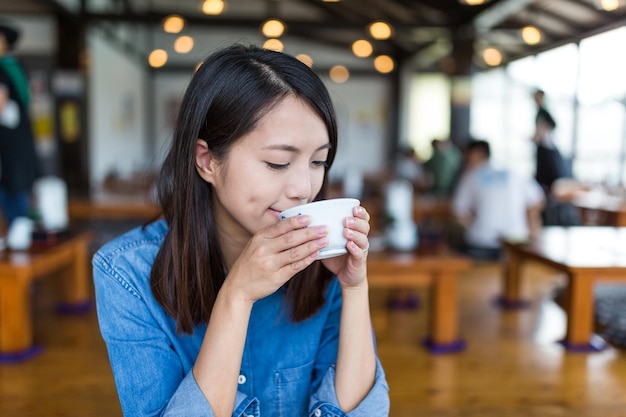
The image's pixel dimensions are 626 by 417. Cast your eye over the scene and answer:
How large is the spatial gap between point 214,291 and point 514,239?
8.76 ft

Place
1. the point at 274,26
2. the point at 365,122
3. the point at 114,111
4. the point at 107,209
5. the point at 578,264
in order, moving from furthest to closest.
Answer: the point at 365,122
the point at 114,111
the point at 274,26
the point at 107,209
the point at 578,264

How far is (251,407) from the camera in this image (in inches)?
40.1

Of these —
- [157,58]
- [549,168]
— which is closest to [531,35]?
[549,168]

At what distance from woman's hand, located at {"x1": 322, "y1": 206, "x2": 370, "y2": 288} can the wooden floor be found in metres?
1.22

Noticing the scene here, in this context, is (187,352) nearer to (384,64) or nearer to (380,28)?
(380,28)

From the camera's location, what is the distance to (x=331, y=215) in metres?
0.84

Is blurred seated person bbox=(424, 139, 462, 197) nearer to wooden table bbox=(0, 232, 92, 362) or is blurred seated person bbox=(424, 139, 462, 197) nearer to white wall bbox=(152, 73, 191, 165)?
wooden table bbox=(0, 232, 92, 362)

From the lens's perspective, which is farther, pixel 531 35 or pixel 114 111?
pixel 114 111

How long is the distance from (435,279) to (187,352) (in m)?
1.89

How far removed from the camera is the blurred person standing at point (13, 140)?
3.55 meters

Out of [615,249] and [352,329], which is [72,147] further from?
[352,329]

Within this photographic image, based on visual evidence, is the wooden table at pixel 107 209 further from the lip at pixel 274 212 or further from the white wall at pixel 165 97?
the white wall at pixel 165 97

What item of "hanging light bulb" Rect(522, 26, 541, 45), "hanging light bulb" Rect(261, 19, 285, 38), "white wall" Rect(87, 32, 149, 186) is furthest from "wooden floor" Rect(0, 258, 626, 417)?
"hanging light bulb" Rect(261, 19, 285, 38)

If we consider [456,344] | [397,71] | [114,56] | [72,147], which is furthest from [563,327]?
[397,71]
